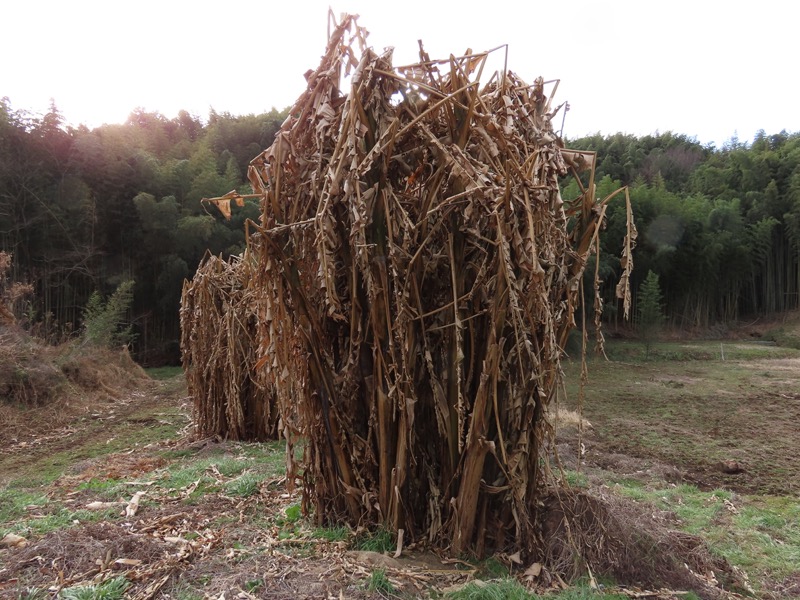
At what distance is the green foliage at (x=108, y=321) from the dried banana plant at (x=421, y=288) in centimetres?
1156

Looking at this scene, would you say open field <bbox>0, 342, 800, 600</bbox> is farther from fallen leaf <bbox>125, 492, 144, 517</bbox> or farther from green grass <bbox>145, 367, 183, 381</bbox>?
green grass <bbox>145, 367, 183, 381</bbox>

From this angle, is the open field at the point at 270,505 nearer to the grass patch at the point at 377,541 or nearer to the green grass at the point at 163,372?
the grass patch at the point at 377,541

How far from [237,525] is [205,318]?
3.77m

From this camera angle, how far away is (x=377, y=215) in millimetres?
2514

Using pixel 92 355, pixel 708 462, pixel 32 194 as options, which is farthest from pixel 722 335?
pixel 32 194

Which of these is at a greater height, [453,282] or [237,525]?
→ [453,282]

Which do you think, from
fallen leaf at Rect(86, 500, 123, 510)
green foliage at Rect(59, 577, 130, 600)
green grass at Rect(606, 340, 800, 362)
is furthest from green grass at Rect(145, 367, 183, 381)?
green foliage at Rect(59, 577, 130, 600)

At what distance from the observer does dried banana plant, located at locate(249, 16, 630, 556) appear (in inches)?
95.1

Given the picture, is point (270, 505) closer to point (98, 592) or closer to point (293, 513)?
point (293, 513)

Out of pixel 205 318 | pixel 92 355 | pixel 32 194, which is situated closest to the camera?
pixel 205 318

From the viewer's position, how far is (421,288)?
2611 mm

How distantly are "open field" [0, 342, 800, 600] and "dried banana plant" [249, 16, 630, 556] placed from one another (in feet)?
0.81

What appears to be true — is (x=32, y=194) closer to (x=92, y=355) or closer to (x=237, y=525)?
(x=92, y=355)

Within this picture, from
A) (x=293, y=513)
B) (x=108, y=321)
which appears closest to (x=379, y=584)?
(x=293, y=513)
